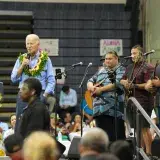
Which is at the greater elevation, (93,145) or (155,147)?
(93,145)

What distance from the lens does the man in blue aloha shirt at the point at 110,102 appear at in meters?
6.93

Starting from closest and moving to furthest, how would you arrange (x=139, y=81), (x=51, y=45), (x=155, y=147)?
(x=155, y=147)
(x=139, y=81)
(x=51, y=45)

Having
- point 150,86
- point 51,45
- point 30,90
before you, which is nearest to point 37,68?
point 30,90

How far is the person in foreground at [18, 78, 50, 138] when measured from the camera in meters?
6.06

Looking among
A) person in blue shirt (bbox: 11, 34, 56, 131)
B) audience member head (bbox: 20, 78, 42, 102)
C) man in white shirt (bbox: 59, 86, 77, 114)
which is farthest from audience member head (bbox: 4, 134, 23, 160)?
man in white shirt (bbox: 59, 86, 77, 114)

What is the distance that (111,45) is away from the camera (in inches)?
558

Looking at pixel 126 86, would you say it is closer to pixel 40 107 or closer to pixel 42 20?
pixel 40 107

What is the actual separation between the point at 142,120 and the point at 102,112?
55 centimetres

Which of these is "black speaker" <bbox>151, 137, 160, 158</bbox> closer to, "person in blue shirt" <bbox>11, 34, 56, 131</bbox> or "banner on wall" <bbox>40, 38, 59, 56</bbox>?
"person in blue shirt" <bbox>11, 34, 56, 131</bbox>

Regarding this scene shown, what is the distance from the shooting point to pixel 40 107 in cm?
611

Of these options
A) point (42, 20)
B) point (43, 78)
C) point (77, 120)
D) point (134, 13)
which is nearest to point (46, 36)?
point (42, 20)

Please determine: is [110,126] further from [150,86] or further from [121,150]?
[121,150]

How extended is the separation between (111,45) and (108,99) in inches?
286

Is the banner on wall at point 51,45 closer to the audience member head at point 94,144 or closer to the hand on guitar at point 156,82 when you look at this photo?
the hand on guitar at point 156,82
